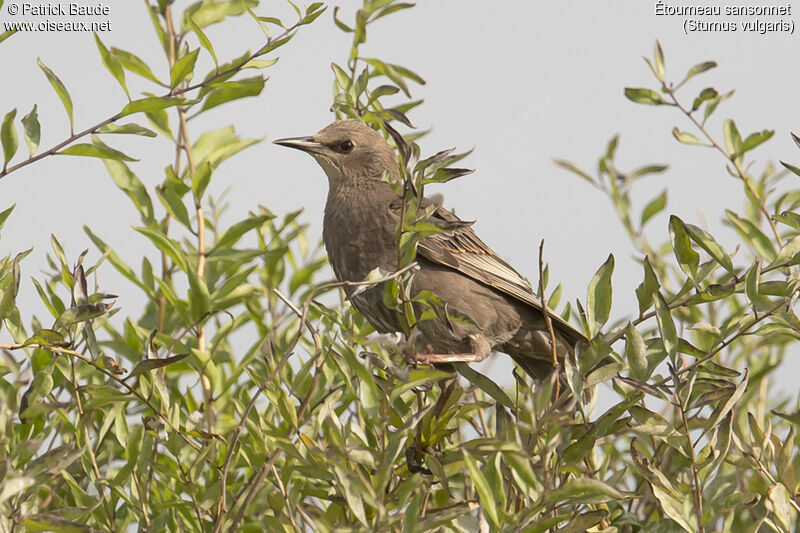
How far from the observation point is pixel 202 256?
2.90 metres

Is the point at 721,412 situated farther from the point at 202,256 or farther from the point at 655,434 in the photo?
the point at 202,256

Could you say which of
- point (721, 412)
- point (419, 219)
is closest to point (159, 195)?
point (419, 219)

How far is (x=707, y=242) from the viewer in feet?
7.59

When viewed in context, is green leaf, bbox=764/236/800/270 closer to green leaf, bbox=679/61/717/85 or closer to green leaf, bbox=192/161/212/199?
green leaf, bbox=679/61/717/85

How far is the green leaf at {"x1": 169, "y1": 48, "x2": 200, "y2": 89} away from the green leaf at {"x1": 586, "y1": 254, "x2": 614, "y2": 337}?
Result: 1.20 m

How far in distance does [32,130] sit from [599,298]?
5.01ft

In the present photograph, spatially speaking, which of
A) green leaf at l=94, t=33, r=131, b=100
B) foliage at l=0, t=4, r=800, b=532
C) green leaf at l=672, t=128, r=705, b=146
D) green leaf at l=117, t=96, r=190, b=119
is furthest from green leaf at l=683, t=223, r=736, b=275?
green leaf at l=94, t=33, r=131, b=100

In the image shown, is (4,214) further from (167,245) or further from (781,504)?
(781,504)

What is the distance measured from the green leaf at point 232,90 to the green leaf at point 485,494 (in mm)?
1272

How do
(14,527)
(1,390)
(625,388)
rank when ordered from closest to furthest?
1. (14,527)
2. (1,390)
3. (625,388)

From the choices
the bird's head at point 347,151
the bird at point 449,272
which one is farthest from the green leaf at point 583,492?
the bird's head at point 347,151

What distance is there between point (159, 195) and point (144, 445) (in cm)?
87

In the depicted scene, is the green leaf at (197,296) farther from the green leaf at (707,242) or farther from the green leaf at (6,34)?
the green leaf at (707,242)

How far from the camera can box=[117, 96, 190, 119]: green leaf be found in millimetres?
2479
